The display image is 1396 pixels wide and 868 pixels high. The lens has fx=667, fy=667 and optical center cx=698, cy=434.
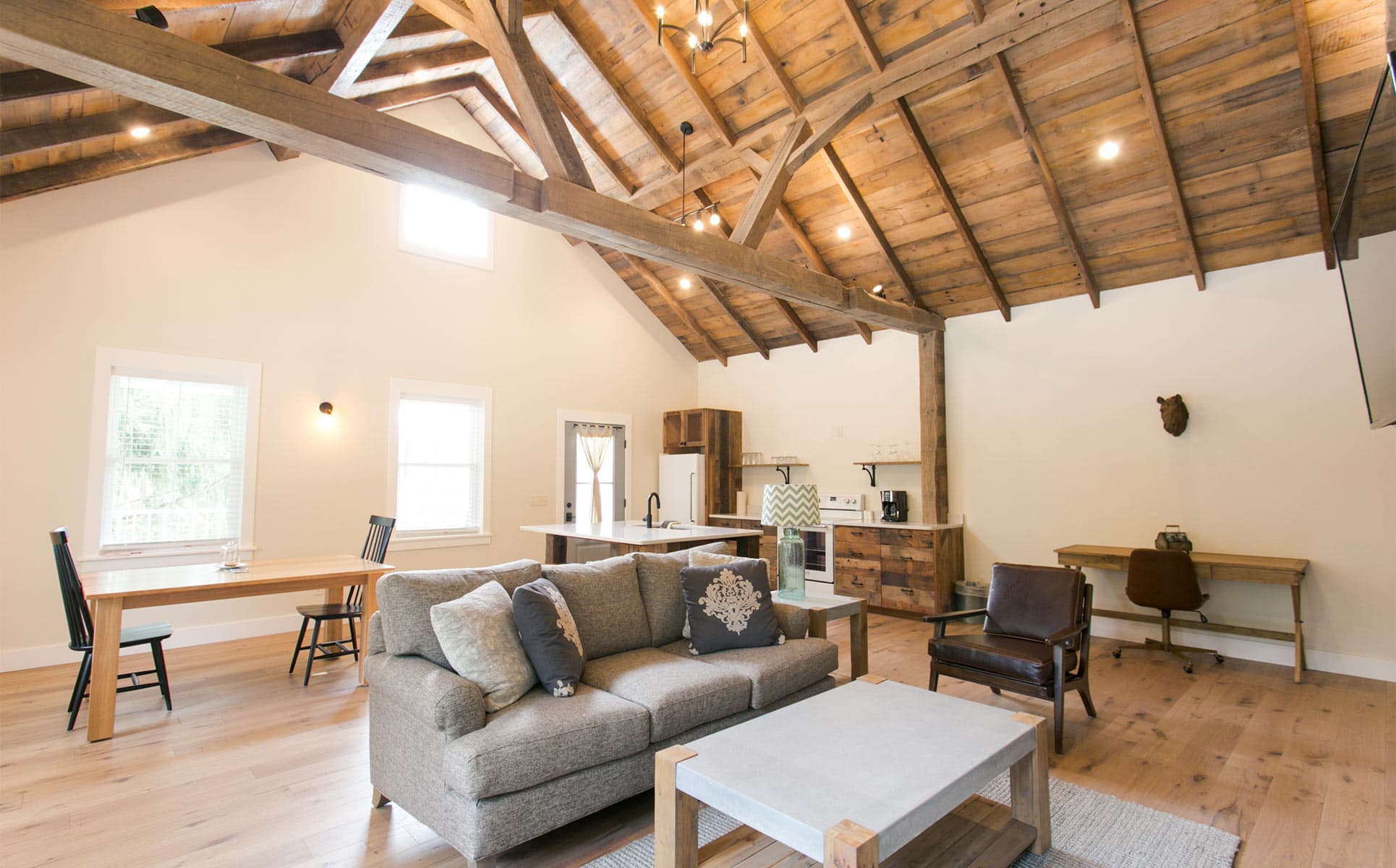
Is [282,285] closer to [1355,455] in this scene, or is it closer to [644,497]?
[644,497]

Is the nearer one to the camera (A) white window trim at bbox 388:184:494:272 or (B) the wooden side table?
(B) the wooden side table

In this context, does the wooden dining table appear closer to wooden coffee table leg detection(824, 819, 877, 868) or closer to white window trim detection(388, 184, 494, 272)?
white window trim detection(388, 184, 494, 272)

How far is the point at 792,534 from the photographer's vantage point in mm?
4129

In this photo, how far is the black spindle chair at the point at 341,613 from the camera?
14.4ft

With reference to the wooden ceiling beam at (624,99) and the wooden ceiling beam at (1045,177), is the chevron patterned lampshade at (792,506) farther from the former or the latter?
the wooden ceiling beam at (624,99)

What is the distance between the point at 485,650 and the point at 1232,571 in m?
4.90

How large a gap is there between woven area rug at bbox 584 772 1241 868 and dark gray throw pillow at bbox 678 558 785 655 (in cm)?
81

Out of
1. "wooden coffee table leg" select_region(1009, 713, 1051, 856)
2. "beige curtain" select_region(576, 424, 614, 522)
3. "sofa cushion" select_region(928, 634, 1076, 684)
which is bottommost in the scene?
"wooden coffee table leg" select_region(1009, 713, 1051, 856)

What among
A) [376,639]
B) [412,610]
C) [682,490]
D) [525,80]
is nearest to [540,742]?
[412,610]

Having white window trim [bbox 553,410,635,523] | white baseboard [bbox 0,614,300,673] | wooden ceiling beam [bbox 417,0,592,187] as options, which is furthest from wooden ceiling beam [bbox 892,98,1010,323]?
white baseboard [bbox 0,614,300,673]

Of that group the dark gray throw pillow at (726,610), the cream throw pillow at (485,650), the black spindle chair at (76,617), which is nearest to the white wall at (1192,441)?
the dark gray throw pillow at (726,610)

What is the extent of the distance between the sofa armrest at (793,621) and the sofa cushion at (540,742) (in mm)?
1229

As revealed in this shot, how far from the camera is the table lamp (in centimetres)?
400

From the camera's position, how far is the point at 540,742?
2.26 metres
